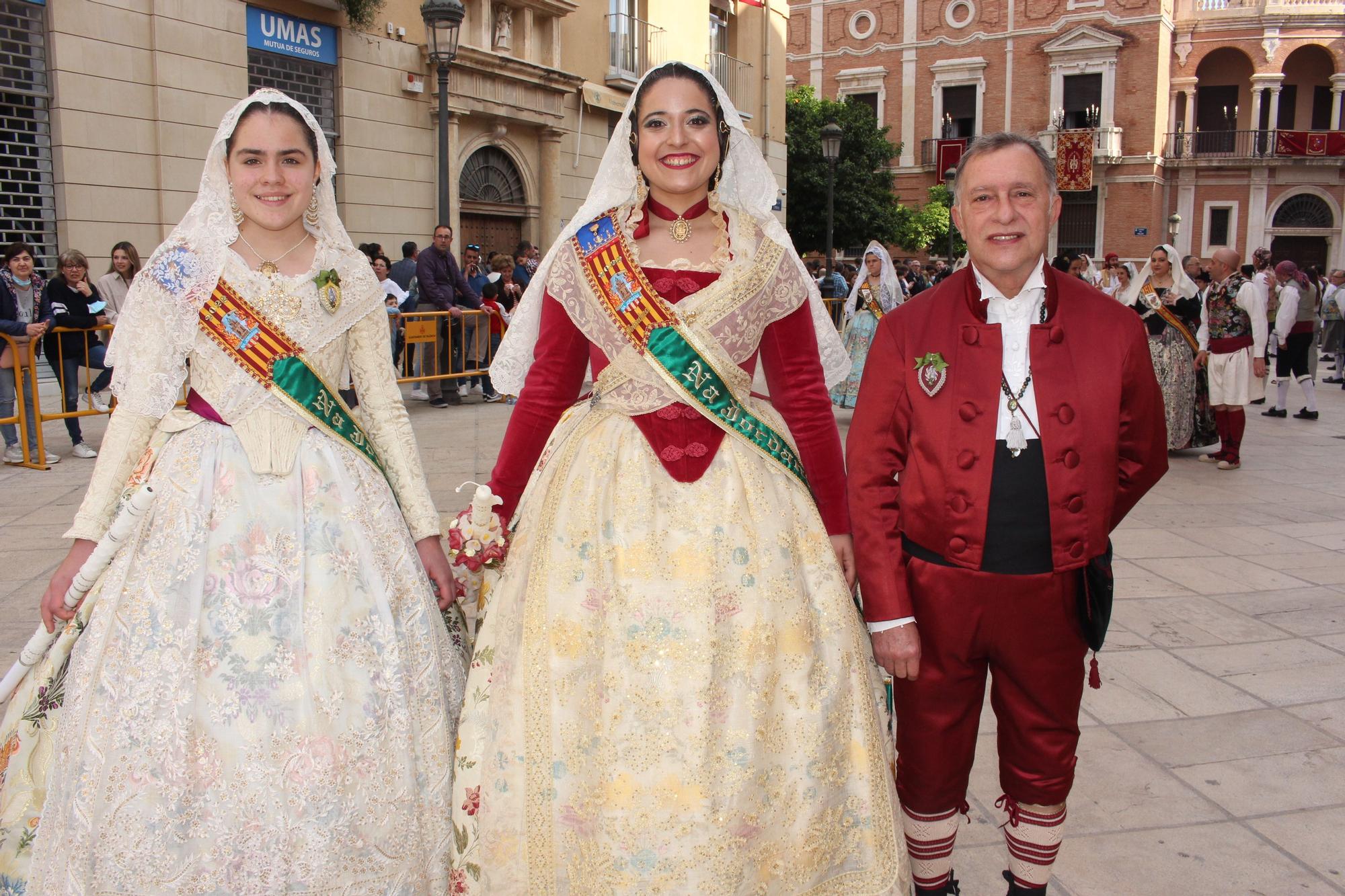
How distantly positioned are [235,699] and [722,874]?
3.35 feet

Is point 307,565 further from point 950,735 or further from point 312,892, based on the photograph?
point 950,735

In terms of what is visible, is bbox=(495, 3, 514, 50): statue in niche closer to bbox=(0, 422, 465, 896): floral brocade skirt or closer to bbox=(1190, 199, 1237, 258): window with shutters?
bbox=(0, 422, 465, 896): floral brocade skirt

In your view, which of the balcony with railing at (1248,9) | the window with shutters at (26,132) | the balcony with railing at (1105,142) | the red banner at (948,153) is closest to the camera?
the window with shutters at (26,132)

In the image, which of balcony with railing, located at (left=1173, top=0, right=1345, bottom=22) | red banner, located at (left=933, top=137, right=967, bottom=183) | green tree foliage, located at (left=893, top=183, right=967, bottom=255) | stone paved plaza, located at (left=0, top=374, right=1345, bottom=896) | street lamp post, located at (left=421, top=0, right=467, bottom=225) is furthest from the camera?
green tree foliage, located at (left=893, top=183, right=967, bottom=255)

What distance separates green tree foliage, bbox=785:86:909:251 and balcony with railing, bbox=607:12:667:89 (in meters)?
13.8

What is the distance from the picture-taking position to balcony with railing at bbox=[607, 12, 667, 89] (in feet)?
55.7

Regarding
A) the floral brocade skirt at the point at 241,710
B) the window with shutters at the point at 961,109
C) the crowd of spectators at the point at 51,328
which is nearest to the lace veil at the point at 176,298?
the floral brocade skirt at the point at 241,710

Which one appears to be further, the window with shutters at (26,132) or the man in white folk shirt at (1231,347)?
the window with shutters at (26,132)

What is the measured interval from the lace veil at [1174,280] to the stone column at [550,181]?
30.0 feet

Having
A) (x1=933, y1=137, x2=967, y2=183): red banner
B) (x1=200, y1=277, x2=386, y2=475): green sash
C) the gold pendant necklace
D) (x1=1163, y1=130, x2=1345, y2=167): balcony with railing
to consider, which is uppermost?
(x1=1163, y1=130, x2=1345, y2=167): balcony with railing

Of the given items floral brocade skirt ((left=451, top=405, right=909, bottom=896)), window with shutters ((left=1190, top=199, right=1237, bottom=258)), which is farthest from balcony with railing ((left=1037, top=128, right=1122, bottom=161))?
floral brocade skirt ((left=451, top=405, right=909, bottom=896))

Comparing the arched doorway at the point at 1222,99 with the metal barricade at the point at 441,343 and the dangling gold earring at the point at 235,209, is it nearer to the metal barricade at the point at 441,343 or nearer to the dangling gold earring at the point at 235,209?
the metal barricade at the point at 441,343

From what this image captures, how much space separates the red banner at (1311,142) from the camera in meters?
33.0

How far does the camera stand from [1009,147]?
2098mm
